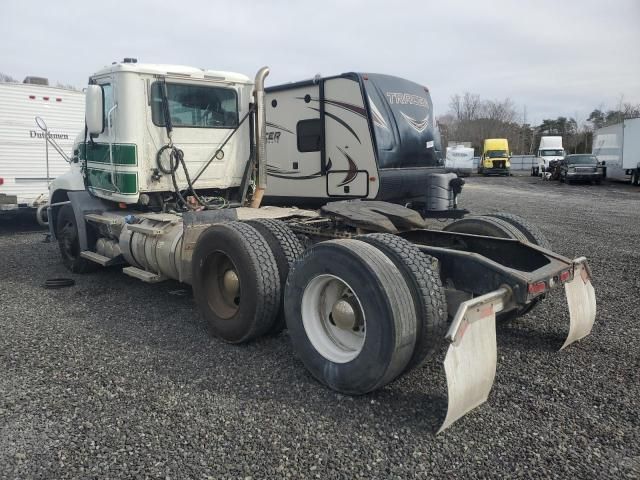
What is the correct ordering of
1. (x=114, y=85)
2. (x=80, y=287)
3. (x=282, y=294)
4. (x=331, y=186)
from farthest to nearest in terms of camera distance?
(x=331, y=186) < (x=80, y=287) < (x=114, y=85) < (x=282, y=294)

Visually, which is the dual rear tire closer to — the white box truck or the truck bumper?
the truck bumper

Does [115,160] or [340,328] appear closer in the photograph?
[340,328]

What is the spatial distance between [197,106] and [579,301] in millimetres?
4825

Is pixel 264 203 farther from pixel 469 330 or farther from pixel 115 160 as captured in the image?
pixel 469 330

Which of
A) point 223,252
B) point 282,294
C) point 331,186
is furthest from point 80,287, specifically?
point 331,186

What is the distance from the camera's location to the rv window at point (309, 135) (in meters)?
8.84

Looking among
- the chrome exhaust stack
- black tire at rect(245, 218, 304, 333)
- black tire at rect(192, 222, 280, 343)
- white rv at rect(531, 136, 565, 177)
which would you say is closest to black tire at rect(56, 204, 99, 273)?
the chrome exhaust stack

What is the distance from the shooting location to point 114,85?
617 centimetres

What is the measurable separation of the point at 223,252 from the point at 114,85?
298cm

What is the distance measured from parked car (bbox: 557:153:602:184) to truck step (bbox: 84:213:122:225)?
87.5ft

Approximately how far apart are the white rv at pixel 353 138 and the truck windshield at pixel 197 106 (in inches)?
80.2

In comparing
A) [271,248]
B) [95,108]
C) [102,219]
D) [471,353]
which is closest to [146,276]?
[102,219]

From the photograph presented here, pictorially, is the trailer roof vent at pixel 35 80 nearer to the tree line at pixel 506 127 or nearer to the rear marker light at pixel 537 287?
the rear marker light at pixel 537 287

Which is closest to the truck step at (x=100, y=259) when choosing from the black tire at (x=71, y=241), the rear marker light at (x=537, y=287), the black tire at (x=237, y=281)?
the black tire at (x=71, y=241)
